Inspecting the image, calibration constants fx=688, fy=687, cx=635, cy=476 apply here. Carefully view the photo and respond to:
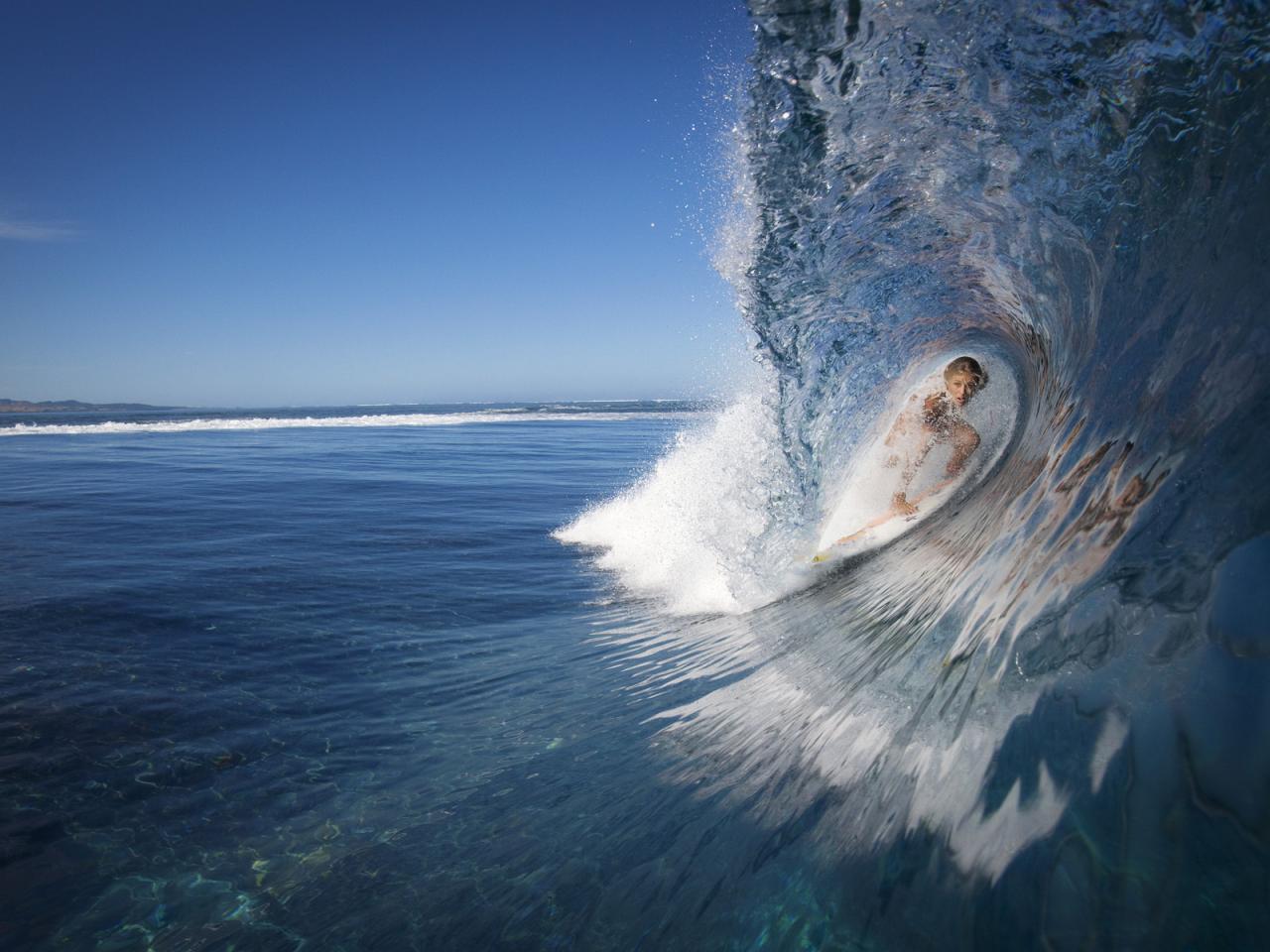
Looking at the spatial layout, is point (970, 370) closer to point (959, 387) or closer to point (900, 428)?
point (959, 387)

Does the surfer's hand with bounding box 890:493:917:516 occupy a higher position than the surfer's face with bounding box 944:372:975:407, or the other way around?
the surfer's face with bounding box 944:372:975:407

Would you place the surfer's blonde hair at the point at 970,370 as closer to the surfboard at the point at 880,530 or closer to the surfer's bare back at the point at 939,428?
the surfer's bare back at the point at 939,428

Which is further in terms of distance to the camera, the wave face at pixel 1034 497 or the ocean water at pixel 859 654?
the ocean water at pixel 859 654

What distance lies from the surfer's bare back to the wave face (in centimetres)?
48

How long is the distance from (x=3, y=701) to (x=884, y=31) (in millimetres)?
5408

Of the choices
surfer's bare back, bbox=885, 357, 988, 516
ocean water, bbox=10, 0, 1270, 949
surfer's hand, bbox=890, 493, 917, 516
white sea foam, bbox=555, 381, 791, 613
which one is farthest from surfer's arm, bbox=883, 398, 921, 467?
white sea foam, bbox=555, 381, 791, 613

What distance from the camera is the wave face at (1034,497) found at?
153 cm

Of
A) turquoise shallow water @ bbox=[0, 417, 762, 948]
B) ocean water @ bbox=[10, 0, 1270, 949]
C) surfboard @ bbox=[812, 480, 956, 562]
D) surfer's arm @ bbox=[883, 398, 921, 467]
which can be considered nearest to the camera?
ocean water @ bbox=[10, 0, 1270, 949]

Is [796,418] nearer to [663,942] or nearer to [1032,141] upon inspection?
[1032,141]

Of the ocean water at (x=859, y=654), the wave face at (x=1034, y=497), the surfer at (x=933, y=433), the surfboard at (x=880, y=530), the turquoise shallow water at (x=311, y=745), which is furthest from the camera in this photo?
the surfer at (x=933, y=433)

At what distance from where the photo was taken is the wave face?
60.1 inches

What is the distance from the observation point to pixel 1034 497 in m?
3.25

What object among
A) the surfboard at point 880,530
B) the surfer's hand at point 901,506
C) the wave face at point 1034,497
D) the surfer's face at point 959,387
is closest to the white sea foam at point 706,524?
the surfboard at point 880,530

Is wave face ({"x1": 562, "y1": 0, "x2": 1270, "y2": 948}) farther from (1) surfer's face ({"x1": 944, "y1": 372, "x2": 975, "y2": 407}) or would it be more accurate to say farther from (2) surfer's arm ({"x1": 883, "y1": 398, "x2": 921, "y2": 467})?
(2) surfer's arm ({"x1": 883, "y1": 398, "x2": 921, "y2": 467})
